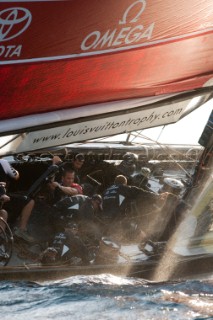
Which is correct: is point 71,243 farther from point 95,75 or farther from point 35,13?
point 35,13

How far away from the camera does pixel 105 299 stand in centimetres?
690

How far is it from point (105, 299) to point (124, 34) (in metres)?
2.49

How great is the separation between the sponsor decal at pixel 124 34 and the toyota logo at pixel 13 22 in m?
0.61

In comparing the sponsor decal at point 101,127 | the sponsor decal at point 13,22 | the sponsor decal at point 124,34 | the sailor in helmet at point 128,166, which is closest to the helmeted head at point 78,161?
the sailor in helmet at point 128,166

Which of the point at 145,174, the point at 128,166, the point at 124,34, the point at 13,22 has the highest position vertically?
the point at 124,34

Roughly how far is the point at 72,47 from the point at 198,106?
147 centimetres

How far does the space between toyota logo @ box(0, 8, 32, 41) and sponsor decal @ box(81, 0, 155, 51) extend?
606 mm

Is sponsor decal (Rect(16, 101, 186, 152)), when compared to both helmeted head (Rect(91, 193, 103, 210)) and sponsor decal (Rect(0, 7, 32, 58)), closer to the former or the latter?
sponsor decal (Rect(0, 7, 32, 58))

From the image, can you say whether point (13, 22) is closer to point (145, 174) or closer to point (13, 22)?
point (13, 22)

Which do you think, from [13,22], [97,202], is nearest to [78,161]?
[97,202]

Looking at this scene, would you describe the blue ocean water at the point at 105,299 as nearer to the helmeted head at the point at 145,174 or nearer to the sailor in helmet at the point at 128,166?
the helmeted head at the point at 145,174

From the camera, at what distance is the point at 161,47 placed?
794 cm

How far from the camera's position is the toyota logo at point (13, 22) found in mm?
7254

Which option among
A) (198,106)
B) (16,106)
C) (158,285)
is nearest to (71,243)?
(158,285)
